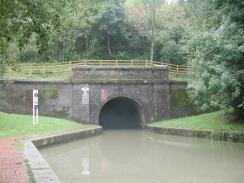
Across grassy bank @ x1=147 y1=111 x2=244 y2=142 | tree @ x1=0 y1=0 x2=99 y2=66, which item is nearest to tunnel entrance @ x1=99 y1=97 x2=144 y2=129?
grassy bank @ x1=147 y1=111 x2=244 y2=142

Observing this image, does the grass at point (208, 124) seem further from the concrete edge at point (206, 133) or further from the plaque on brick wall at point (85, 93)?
the plaque on brick wall at point (85, 93)

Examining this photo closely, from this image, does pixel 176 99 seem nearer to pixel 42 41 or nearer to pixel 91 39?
pixel 91 39

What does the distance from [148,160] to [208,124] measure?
682cm

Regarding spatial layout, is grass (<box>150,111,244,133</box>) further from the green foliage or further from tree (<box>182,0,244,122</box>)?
the green foliage

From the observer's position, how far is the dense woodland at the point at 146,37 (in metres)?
5.71

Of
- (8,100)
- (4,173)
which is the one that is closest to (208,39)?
(4,173)

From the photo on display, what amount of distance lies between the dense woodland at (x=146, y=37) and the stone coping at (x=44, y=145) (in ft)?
7.05

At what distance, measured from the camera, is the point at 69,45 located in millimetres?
28203

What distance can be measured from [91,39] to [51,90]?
11.5 m

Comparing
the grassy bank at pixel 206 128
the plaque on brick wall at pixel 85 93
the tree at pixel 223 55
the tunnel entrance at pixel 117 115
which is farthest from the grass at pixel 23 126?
the tunnel entrance at pixel 117 115

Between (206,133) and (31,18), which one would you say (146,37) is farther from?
(31,18)

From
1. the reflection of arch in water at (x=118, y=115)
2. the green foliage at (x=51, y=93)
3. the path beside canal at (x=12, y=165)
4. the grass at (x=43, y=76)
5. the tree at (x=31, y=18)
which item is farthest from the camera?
the reflection of arch in water at (x=118, y=115)

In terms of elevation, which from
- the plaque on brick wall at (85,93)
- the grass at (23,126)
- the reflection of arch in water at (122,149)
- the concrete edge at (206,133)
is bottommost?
the reflection of arch in water at (122,149)

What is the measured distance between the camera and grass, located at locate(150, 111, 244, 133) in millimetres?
14618
